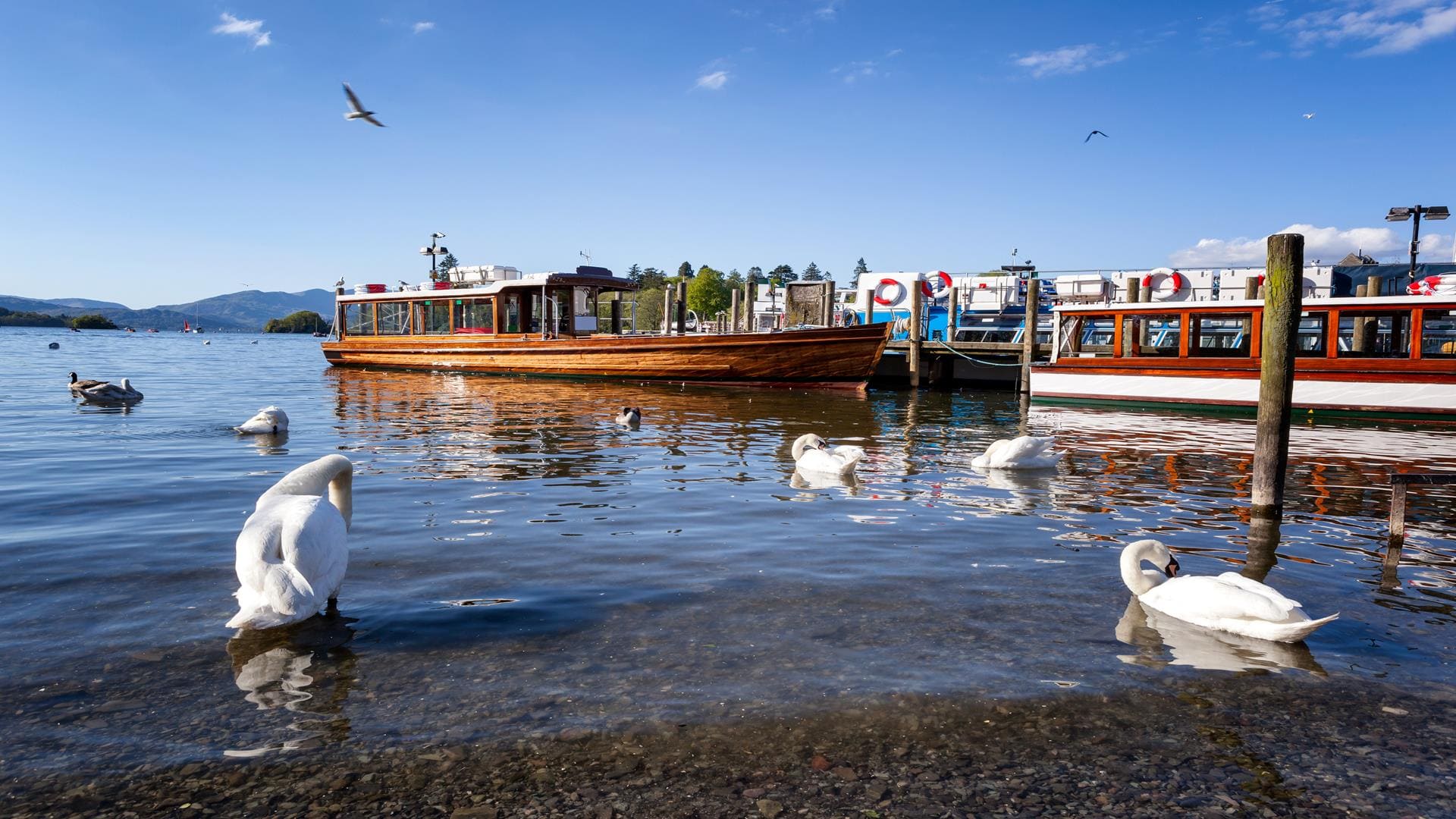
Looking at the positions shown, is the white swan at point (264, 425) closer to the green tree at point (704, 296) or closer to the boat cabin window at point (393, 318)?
the boat cabin window at point (393, 318)

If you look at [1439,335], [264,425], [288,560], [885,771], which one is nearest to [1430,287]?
[1439,335]

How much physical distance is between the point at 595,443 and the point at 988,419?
31.2 ft

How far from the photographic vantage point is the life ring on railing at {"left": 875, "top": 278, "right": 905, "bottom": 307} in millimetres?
37500

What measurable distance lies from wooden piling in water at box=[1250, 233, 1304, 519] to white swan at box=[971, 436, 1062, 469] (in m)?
2.77

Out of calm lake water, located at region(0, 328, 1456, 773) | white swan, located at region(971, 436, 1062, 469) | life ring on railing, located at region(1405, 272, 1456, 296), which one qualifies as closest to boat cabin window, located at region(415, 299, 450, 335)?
calm lake water, located at region(0, 328, 1456, 773)

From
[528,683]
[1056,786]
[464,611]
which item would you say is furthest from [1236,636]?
[464,611]

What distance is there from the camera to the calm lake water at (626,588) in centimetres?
401

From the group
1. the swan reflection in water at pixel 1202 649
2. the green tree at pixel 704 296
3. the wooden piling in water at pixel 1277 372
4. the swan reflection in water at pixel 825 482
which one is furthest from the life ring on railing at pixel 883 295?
the green tree at pixel 704 296

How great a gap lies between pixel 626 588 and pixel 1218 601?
352cm

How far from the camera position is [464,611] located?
5.24 m

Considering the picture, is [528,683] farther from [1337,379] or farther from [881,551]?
[1337,379]

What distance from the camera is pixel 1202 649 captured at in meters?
4.78

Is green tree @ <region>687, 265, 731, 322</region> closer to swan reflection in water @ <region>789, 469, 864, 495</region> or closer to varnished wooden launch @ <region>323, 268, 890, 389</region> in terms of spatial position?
varnished wooden launch @ <region>323, 268, 890, 389</region>

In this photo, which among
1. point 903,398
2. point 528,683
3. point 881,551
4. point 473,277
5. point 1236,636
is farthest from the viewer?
point 473,277
